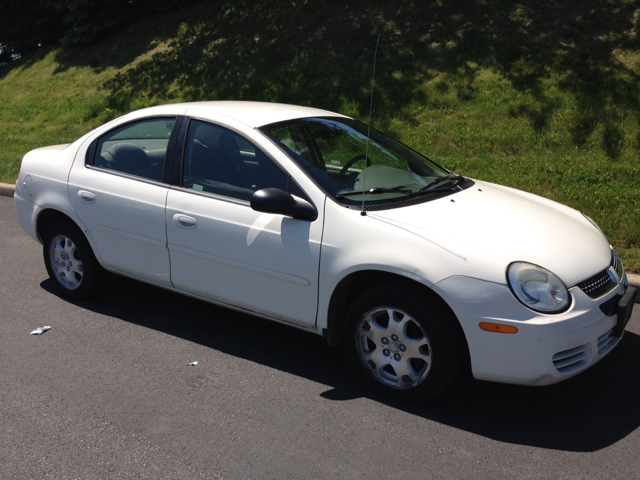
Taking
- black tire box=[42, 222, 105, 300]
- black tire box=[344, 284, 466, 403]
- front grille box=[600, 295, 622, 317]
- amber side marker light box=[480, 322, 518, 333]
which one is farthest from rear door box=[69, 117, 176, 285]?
front grille box=[600, 295, 622, 317]

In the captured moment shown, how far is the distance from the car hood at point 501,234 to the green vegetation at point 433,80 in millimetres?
2004

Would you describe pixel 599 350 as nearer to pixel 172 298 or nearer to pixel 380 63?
pixel 172 298

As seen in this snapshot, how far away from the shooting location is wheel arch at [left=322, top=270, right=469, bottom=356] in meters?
3.55

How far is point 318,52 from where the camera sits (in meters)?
13.1

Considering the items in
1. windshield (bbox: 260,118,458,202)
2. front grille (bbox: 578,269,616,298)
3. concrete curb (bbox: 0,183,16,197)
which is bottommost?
concrete curb (bbox: 0,183,16,197)

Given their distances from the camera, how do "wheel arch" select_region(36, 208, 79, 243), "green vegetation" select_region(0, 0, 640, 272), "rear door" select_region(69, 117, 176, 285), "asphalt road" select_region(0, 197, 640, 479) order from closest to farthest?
"asphalt road" select_region(0, 197, 640, 479) → "rear door" select_region(69, 117, 176, 285) → "wheel arch" select_region(36, 208, 79, 243) → "green vegetation" select_region(0, 0, 640, 272)

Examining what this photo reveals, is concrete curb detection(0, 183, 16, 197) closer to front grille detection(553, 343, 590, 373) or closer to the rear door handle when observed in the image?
the rear door handle

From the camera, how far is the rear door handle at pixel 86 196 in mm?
4801

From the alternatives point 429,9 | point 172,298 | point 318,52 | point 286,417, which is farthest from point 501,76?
point 286,417

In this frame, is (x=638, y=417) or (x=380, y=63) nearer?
(x=638, y=417)

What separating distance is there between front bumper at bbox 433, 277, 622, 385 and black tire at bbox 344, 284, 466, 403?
118mm

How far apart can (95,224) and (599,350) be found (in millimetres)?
3539

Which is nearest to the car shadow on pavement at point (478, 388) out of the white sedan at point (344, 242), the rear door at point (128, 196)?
the white sedan at point (344, 242)

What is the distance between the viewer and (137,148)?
4.86 meters
